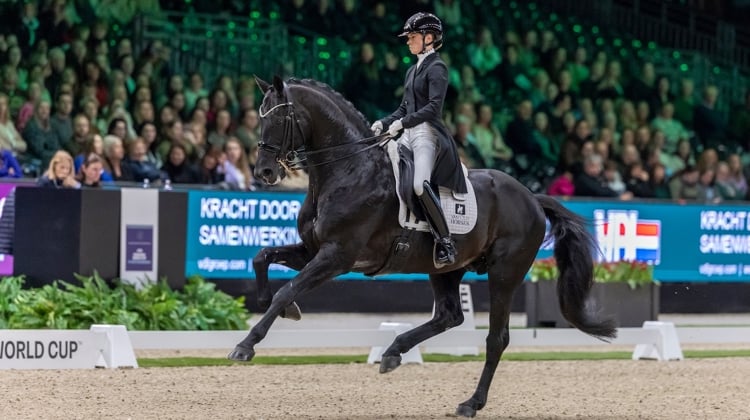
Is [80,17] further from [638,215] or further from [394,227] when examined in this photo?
[394,227]

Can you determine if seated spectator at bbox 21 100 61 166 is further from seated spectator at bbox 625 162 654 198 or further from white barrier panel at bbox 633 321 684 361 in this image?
seated spectator at bbox 625 162 654 198

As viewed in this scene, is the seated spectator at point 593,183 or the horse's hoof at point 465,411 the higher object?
the seated spectator at point 593,183

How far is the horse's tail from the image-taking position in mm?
10547

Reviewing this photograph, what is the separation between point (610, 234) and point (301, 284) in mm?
8919

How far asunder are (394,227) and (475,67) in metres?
13.3

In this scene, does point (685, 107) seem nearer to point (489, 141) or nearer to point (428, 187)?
point (489, 141)

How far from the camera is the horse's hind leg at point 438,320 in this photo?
31.1ft

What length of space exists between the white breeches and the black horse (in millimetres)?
194

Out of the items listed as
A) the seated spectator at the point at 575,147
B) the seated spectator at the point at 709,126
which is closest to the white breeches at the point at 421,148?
the seated spectator at the point at 575,147

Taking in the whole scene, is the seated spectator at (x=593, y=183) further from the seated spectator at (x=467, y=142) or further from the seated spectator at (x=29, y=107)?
the seated spectator at (x=29, y=107)

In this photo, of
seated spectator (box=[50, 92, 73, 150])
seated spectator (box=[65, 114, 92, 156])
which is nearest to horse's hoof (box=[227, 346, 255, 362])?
seated spectator (box=[65, 114, 92, 156])

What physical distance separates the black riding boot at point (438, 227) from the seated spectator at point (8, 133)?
815 centimetres

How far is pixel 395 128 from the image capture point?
954cm

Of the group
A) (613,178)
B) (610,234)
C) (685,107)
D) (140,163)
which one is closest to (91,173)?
(140,163)
